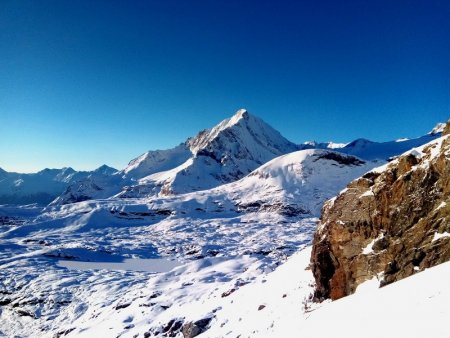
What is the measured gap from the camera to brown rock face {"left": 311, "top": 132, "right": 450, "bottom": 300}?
14445 millimetres

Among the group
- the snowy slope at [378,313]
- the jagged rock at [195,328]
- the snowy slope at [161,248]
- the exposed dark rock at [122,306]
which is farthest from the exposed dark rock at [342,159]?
the snowy slope at [378,313]

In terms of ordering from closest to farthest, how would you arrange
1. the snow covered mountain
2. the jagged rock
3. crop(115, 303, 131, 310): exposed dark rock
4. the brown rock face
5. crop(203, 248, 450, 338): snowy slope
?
crop(203, 248, 450, 338): snowy slope → the brown rock face → the jagged rock → the snow covered mountain → crop(115, 303, 131, 310): exposed dark rock

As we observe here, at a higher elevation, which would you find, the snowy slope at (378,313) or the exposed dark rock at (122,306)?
the snowy slope at (378,313)

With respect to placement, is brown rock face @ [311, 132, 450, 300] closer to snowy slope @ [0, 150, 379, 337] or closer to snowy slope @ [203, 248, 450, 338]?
snowy slope @ [203, 248, 450, 338]

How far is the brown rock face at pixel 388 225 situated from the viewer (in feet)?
47.4

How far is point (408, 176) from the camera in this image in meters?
16.2

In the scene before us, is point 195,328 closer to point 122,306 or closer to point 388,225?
point 388,225

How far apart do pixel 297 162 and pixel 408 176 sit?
168 metres

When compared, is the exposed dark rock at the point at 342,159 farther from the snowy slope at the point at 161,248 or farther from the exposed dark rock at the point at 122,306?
the exposed dark rock at the point at 122,306

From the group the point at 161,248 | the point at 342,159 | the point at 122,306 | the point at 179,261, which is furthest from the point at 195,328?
the point at 342,159

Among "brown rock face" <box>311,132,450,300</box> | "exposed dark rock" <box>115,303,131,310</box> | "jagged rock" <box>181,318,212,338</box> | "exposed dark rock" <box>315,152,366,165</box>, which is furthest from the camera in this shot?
"exposed dark rock" <box>315,152,366,165</box>

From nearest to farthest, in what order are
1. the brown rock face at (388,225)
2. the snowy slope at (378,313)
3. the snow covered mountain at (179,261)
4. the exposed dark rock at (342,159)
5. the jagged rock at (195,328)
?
the snowy slope at (378,313) → the brown rock face at (388,225) → the jagged rock at (195,328) → the snow covered mountain at (179,261) → the exposed dark rock at (342,159)

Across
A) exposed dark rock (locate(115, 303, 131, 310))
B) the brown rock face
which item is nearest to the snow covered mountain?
exposed dark rock (locate(115, 303, 131, 310))

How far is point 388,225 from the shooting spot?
1652cm
